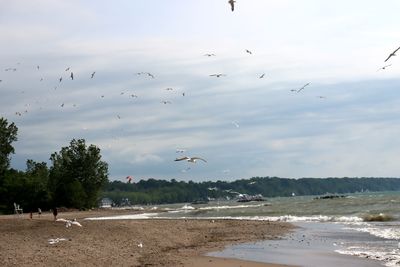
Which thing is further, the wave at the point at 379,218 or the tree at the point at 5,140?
the tree at the point at 5,140

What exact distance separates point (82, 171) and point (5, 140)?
78.7 ft

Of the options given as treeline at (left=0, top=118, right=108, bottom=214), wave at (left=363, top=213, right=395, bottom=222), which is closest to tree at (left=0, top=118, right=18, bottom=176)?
treeline at (left=0, top=118, right=108, bottom=214)

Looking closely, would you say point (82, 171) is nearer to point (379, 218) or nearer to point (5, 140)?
point (5, 140)

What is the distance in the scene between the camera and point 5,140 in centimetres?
9175

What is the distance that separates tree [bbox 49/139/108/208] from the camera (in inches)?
4375

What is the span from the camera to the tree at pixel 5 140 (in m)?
91.4

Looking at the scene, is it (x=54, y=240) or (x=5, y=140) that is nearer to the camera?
(x=54, y=240)

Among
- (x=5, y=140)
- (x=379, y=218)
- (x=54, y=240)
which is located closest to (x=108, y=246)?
(x=54, y=240)

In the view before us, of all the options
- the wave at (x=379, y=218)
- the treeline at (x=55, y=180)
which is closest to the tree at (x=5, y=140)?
the treeline at (x=55, y=180)

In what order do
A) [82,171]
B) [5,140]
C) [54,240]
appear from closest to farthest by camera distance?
[54,240], [5,140], [82,171]

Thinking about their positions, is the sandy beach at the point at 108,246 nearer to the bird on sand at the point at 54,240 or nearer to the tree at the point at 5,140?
the bird on sand at the point at 54,240

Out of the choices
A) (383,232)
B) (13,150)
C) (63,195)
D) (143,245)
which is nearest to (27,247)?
(143,245)

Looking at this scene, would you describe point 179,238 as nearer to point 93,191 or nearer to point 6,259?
point 6,259

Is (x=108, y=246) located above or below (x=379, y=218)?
below
